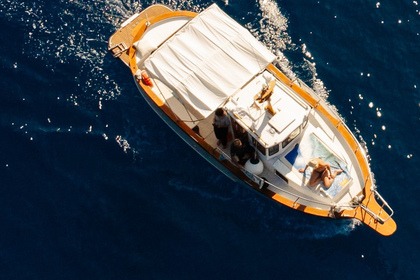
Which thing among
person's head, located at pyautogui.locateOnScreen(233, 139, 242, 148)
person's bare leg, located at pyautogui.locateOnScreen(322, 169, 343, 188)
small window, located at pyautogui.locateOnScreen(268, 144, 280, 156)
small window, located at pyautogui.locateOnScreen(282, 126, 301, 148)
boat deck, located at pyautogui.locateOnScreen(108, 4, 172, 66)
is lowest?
person's bare leg, located at pyautogui.locateOnScreen(322, 169, 343, 188)

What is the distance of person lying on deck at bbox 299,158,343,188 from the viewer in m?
23.0

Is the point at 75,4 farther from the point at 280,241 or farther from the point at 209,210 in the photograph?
the point at 280,241

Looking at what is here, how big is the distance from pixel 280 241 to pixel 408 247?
6.38 m

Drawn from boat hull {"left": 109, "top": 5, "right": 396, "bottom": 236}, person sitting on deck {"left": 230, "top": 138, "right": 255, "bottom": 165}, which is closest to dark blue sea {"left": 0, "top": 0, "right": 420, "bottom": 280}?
boat hull {"left": 109, "top": 5, "right": 396, "bottom": 236}

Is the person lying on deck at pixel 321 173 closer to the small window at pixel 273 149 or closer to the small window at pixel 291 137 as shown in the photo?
the small window at pixel 291 137

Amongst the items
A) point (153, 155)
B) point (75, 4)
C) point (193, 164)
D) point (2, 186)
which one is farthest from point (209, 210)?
point (75, 4)

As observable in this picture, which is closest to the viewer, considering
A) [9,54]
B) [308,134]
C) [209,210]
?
[308,134]

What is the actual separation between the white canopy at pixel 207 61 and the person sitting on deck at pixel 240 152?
2043 mm

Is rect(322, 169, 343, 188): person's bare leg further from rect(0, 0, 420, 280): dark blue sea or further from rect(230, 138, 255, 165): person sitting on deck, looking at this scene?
rect(230, 138, 255, 165): person sitting on deck

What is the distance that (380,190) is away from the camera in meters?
26.1

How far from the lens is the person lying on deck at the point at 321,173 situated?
23.0 meters

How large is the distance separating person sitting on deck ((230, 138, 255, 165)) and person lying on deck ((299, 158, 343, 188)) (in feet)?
9.21

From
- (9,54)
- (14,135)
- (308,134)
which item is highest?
(9,54)

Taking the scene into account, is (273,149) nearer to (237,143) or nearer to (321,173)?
(237,143)
